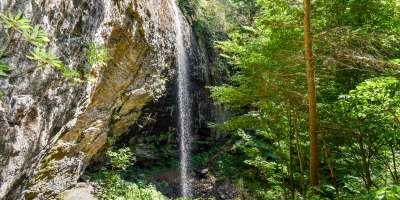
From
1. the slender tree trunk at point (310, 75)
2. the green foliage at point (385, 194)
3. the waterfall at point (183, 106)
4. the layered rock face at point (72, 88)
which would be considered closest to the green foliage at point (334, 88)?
the slender tree trunk at point (310, 75)

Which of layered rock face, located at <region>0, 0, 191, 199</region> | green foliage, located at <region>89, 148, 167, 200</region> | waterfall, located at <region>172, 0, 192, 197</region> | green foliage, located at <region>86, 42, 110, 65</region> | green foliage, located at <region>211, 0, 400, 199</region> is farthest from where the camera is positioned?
waterfall, located at <region>172, 0, 192, 197</region>

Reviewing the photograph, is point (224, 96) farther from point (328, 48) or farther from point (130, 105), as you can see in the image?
point (130, 105)

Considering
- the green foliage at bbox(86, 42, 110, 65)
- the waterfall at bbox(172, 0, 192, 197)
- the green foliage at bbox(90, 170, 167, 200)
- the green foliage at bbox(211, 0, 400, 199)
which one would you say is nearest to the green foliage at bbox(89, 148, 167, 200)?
the green foliage at bbox(90, 170, 167, 200)

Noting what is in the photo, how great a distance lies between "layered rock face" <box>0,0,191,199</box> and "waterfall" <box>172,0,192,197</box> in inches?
46.5

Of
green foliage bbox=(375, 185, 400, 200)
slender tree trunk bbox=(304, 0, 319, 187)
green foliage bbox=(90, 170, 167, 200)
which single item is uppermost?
slender tree trunk bbox=(304, 0, 319, 187)

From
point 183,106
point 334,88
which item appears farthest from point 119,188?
point 334,88

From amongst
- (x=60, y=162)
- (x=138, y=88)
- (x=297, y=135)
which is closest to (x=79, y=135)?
(x=60, y=162)

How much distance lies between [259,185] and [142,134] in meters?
6.86

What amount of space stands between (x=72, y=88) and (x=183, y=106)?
9.93m

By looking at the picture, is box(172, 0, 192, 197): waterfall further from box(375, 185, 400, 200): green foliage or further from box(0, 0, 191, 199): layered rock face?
box(375, 185, 400, 200): green foliage

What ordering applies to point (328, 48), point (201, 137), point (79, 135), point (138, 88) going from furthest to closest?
point (201, 137), point (138, 88), point (79, 135), point (328, 48)

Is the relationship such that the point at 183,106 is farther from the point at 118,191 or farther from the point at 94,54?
the point at 94,54

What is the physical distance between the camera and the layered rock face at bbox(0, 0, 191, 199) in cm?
454

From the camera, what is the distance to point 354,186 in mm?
6652
